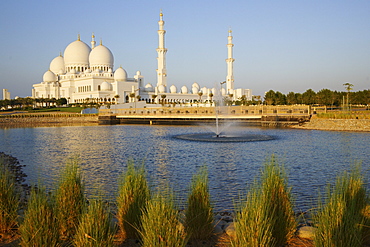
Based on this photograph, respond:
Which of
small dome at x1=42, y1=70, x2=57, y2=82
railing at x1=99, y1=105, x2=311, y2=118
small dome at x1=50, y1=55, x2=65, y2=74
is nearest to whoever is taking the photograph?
railing at x1=99, y1=105, x2=311, y2=118

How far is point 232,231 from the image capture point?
5.95 m

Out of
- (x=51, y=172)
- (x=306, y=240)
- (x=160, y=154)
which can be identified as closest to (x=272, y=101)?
(x=160, y=154)

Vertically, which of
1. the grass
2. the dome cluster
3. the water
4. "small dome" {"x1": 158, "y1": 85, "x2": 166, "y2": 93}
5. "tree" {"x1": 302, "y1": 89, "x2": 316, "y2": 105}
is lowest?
the water

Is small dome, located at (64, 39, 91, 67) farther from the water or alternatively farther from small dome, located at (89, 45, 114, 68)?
the water

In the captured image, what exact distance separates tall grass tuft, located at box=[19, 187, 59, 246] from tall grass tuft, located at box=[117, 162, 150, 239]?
1.15 m

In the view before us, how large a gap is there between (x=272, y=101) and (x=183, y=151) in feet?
209

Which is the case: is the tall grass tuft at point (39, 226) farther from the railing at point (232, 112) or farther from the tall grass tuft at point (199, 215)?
the railing at point (232, 112)

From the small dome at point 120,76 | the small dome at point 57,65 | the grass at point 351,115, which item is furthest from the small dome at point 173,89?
the grass at point 351,115

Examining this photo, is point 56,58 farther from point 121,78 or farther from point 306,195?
point 306,195

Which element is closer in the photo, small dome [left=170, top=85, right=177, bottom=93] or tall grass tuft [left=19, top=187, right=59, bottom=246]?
tall grass tuft [left=19, top=187, right=59, bottom=246]

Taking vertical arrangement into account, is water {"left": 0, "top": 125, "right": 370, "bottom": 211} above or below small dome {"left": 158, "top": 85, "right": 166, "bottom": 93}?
below

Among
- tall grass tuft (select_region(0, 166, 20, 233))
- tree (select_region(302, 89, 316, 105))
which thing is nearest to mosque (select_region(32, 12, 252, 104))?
tree (select_region(302, 89, 316, 105))

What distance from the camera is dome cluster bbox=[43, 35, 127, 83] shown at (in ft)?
321

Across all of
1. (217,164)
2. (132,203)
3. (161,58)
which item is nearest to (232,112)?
(217,164)
